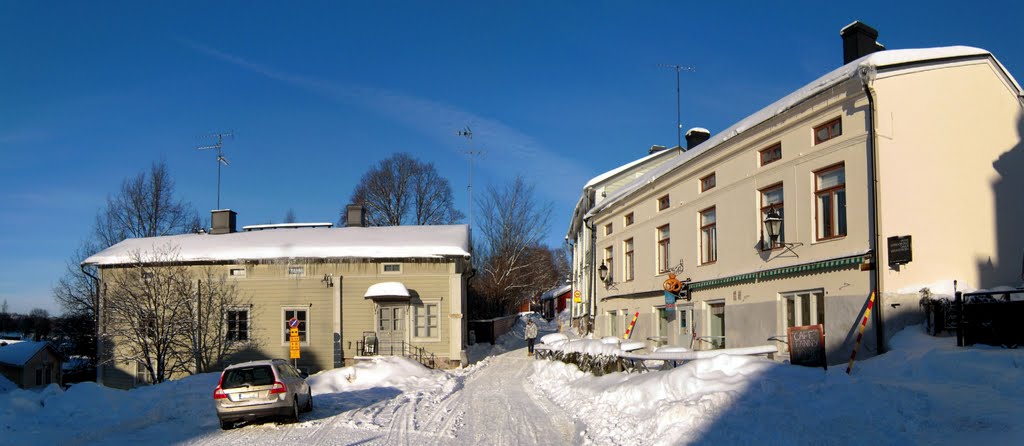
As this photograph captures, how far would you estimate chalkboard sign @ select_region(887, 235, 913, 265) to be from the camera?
1188cm

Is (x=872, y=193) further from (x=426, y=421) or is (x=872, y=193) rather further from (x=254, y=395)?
(x=254, y=395)

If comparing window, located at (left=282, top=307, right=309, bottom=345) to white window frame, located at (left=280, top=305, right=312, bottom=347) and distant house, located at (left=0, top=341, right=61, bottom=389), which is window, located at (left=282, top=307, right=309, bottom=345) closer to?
white window frame, located at (left=280, top=305, right=312, bottom=347)

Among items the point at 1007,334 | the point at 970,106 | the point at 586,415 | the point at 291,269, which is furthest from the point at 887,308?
the point at 291,269

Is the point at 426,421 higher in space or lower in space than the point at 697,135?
lower

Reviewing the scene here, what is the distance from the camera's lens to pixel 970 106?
13617mm

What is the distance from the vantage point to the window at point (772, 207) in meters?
15.3

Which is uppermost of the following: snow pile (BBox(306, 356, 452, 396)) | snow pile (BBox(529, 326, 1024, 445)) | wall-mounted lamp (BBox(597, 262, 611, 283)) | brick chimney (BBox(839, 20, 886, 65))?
brick chimney (BBox(839, 20, 886, 65))

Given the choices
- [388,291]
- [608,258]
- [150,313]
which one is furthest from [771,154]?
[150,313]

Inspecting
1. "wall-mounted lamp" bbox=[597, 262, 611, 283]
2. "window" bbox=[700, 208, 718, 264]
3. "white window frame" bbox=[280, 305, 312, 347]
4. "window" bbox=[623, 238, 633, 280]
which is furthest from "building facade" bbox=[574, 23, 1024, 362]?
"white window frame" bbox=[280, 305, 312, 347]

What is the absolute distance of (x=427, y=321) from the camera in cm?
2805

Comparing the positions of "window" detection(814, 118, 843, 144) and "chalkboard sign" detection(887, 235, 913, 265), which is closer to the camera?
"chalkboard sign" detection(887, 235, 913, 265)

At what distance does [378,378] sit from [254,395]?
345 inches

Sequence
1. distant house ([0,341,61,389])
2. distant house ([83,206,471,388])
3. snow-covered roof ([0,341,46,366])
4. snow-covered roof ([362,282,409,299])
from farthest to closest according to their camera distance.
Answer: snow-covered roof ([0,341,46,366]), distant house ([0,341,61,389]), distant house ([83,206,471,388]), snow-covered roof ([362,282,409,299])

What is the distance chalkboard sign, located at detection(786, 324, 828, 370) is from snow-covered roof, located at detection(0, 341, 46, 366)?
153ft
